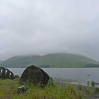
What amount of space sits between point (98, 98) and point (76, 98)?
4651 millimetres

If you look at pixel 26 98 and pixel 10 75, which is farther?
pixel 10 75

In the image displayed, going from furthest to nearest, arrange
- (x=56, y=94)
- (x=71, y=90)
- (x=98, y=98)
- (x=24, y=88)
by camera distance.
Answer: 1. (x=98, y=98)
2. (x=71, y=90)
3. (x=24, y=88)
4. (x=56, y=94)

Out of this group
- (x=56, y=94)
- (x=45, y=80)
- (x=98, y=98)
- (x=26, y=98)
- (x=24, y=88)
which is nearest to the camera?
(x=26, y=98)

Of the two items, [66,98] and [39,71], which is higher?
[39,71]

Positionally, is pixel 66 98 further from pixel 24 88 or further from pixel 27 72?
pixel 27 72

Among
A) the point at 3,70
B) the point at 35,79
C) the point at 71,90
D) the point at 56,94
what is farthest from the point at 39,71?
the point at 3,70

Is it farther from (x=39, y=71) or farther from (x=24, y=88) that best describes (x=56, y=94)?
(x=39, y=71)

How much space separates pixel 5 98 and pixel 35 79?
27.5ft

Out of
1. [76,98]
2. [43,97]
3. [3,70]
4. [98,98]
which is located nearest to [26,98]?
[43,97]

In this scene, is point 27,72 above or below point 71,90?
above

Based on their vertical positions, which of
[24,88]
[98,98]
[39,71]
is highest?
[39,71]

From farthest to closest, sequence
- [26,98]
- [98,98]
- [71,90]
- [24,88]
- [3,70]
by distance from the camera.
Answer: [3,70], [98,98], [71,90], [24,88], [26,98]

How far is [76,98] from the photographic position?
1383 cm

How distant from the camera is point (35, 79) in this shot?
20812 millimetres
